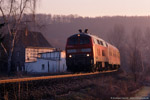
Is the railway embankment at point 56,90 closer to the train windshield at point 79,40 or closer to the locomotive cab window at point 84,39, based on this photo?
the locomotive cab window at point 84,39

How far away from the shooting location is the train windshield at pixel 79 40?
20.8 metres

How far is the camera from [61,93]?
13844mm

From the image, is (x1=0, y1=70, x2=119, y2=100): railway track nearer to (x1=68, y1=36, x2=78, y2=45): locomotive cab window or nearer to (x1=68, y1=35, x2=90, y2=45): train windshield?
(x1=68, y1=35, x2=90, y2=45): train windshield

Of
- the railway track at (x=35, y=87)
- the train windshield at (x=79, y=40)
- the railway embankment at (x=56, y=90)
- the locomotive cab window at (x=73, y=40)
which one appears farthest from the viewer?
the locomotive cab window at (x=73, y=40)

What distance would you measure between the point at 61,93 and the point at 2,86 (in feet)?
14.2

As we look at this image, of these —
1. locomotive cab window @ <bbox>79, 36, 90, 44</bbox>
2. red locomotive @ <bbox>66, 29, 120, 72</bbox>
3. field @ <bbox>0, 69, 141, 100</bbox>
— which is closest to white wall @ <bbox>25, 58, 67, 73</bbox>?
red locomotive @ <bbox>66, 29, 120, 72</bbox>

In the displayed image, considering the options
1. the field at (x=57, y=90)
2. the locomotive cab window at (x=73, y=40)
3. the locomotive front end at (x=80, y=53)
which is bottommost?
the field at (x=57, y=90)

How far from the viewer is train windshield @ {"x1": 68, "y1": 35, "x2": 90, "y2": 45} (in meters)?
20.8

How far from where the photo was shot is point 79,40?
2112 centimetres

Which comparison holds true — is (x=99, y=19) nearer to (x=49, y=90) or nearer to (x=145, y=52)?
(x=145, y=52)

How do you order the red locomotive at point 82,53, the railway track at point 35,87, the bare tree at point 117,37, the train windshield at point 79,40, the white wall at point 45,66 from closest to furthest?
the railway track at point 35,87 < the red locomotive at point 82,53 < the train windshield at point 79,40 < the white wall at point 45,66 < the bare tree at point 117,37

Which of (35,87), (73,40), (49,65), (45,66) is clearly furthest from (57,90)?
(45,66)

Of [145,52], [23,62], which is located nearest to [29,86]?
[23,62]

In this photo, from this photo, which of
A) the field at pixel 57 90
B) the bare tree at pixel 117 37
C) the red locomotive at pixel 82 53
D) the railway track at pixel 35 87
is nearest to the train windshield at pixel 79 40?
the red locomotive at pixel 82 53
